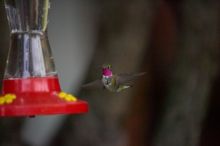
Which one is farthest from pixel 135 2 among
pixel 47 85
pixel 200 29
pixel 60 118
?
pixel 47 85

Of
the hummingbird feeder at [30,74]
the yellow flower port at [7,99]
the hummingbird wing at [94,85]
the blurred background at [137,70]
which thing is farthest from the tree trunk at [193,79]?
the yellow flower port at [7,99]

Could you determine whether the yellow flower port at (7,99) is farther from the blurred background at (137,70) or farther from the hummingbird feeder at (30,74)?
the blurred background at (137,70)

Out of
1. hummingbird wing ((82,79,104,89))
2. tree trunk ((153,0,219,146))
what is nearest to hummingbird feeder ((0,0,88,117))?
hummingbird wing ((82,79,104,89))

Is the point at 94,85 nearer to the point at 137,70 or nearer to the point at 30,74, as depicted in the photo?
the point at 137,70

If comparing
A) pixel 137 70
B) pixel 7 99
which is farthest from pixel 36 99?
pixel 137 70

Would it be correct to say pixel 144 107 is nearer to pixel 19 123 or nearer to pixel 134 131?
pixel 134 131

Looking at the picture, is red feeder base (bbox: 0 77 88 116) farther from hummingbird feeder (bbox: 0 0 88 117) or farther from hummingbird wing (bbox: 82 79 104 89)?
hummingbird wing (bbox: 82 79 104 89)
